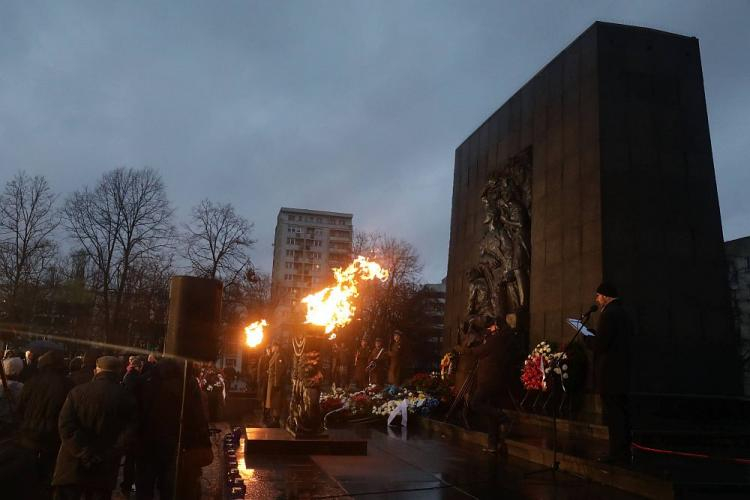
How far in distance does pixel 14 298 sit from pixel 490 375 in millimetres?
26197

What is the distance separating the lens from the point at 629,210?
39.3 ft

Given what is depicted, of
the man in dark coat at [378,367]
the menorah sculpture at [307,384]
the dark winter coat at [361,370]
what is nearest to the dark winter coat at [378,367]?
the man in dark coat at [378,367]

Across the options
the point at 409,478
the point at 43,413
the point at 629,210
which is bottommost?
the point at 409,478

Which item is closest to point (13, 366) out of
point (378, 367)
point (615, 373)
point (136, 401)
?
point (136, 401)

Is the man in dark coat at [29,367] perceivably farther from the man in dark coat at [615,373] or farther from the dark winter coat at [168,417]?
the man in dark coat at [615,373]

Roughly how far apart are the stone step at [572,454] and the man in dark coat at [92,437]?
17.8 feet

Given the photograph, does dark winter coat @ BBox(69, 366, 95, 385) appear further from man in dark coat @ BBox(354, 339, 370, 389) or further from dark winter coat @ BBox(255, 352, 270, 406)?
man in dark coat @ BBox(354, 339, 370, 389)

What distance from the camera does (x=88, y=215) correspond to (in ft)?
104

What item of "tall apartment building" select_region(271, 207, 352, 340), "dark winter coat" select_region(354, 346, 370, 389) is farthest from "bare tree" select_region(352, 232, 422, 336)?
"tall apartment building" select_region(271, 207, 352, 340)

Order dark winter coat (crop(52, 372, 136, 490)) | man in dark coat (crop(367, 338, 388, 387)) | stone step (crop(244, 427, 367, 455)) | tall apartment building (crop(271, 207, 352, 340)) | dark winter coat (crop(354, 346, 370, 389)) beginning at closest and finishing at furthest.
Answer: dark winter coat (crop(52, 372, 136, 490)) < stone step (crop(244, 427, 367, 455)) < man in dark coat (crop(367, 338, 388, 387)) < dark winter coat (crop(354, 346, 370, 389)) < tall apartment building (crop(271, 207, 352, 340))

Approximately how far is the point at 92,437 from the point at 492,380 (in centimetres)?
607

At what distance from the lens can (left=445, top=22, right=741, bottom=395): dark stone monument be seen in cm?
1133

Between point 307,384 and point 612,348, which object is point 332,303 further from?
point 612,348

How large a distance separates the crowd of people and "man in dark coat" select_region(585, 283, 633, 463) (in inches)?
183
